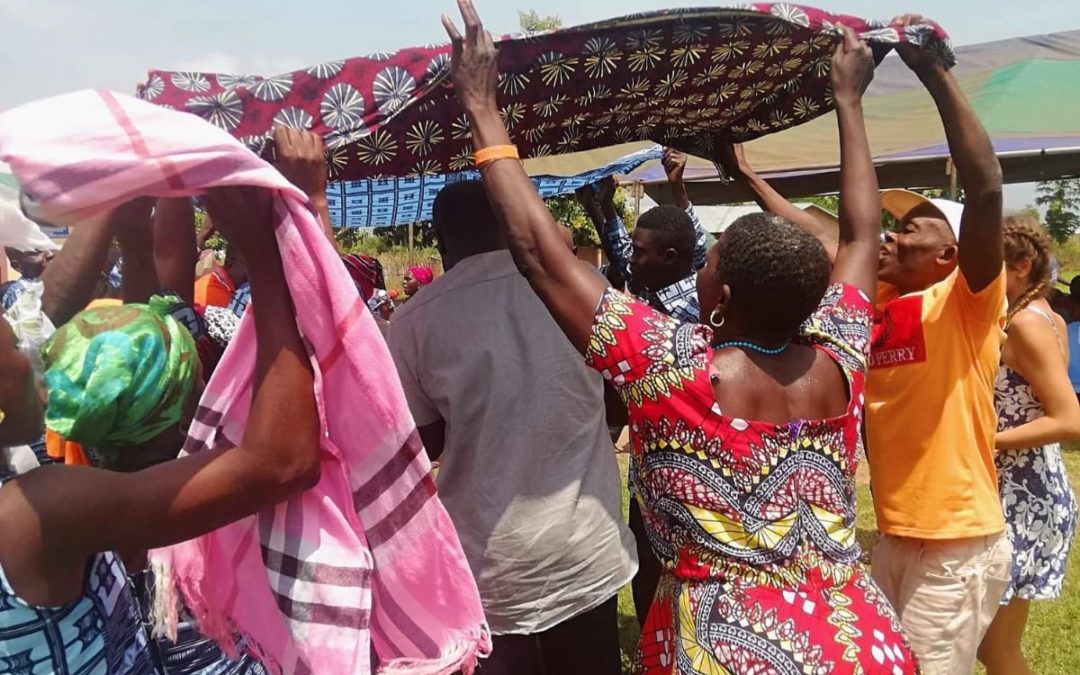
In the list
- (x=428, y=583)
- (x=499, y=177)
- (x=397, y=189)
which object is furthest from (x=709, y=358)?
(x=397, y=189)

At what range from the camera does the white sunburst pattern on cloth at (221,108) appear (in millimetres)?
1776

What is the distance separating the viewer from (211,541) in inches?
60.9

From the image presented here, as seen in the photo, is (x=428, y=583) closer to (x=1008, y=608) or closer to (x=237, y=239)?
(x=237, y=239)

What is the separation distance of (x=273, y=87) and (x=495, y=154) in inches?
20.7

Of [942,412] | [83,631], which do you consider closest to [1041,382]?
[942,412]

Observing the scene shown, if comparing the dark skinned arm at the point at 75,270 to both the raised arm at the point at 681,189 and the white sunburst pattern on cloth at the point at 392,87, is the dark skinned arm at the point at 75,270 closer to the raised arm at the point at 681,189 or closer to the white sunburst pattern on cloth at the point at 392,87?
the white sunburst pattern on cloth at the point at 392,87

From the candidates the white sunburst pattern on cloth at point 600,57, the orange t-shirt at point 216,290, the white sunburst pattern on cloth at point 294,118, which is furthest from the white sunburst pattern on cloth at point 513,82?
the orange t-shirt at point 216,290

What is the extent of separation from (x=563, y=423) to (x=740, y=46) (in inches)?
47.1

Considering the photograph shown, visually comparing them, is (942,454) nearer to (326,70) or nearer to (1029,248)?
(1029,248)

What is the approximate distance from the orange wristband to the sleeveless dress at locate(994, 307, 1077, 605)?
2.30 m

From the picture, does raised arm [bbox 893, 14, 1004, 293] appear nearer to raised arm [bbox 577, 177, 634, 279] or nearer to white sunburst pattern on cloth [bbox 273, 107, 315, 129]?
white sunburst pattern on cloth [bbox 273, 107, 315, 129]

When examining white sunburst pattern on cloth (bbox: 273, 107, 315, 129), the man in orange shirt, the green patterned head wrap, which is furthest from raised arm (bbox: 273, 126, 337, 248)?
the man in orange shirt

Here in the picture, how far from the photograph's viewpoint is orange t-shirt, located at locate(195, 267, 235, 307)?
4.45 meters

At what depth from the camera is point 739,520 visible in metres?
1.72
